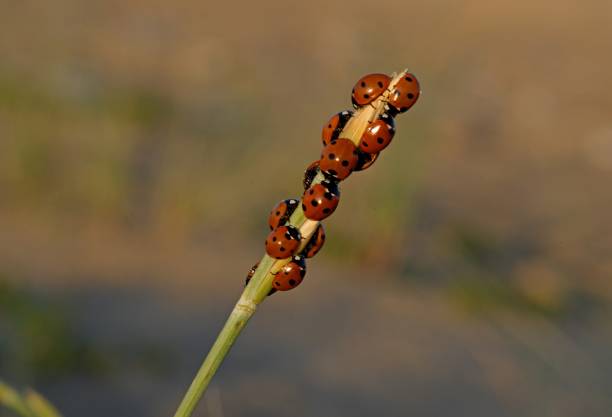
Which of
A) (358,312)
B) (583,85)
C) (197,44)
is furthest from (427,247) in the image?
(583,85)

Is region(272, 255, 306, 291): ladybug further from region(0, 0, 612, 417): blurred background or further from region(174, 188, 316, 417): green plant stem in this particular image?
region(0, 0, 612, 417): blurred background

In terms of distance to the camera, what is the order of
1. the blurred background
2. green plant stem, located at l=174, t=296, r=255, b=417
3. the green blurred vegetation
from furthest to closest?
the blurred background < the green blurred vegetation < green plant stem, located at l=174, t=296, r=255, b=417

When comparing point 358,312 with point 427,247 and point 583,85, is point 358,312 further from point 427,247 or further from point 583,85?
point 583,85

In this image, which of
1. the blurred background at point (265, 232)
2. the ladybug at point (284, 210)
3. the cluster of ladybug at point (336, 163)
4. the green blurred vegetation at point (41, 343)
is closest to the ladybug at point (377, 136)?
the cluster of ladybug at point (336, 163)

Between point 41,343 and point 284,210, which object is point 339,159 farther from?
point 41,343

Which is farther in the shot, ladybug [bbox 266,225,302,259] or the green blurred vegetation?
the green blurred vegetation

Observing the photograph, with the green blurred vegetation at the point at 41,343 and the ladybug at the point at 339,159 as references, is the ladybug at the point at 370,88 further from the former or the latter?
the green blurred vegetation at the point at 41,343

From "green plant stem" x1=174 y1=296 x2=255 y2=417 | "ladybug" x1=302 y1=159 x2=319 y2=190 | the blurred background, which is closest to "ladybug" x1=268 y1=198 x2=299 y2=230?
"ladybug" x1=302 y1=159 x2=319 y2=190
